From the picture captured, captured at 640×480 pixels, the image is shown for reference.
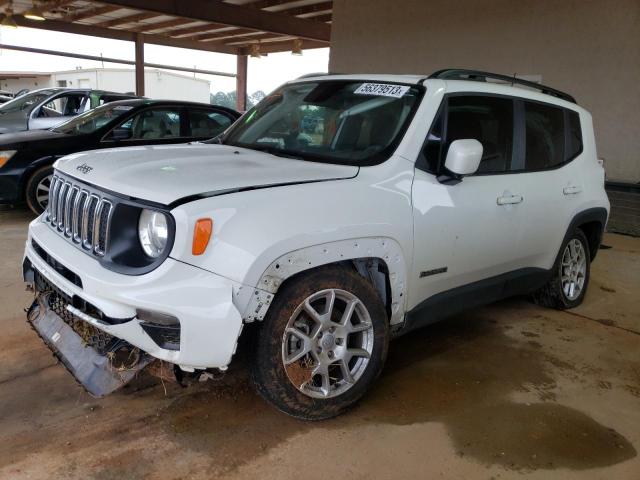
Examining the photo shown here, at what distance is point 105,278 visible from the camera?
2402 millimetres

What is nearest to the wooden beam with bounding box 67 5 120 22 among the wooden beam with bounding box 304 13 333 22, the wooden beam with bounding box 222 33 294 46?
the wooden beam with bounding box 222 33 294 46

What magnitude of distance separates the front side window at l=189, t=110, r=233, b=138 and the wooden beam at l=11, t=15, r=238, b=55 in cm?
Answer: 1537

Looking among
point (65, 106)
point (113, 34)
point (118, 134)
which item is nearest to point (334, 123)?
point (118, 134)

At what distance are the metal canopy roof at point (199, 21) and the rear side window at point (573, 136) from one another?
10928 mm

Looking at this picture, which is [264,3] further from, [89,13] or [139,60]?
[139,60]

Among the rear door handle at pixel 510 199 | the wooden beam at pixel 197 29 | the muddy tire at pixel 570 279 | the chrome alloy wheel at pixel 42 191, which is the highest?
the wooden beam at pixel 197 29

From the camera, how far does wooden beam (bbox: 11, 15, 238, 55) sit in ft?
64.6

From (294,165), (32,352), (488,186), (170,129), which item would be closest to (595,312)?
(488,186)

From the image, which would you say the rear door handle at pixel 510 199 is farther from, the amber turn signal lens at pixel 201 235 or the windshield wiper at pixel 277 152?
the amber turn signal lens at pixel 201 235

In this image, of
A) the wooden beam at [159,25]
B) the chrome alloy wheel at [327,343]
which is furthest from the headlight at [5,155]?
the wooden beam at [159,25]

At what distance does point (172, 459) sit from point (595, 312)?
3.89 m

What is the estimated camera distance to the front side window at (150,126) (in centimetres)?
736

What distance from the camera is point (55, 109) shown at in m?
12.1

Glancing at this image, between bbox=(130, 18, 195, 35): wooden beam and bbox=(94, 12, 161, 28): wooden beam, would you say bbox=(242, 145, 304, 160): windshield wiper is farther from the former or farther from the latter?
bbox=(130, 18, 195, 35): wooden beam
